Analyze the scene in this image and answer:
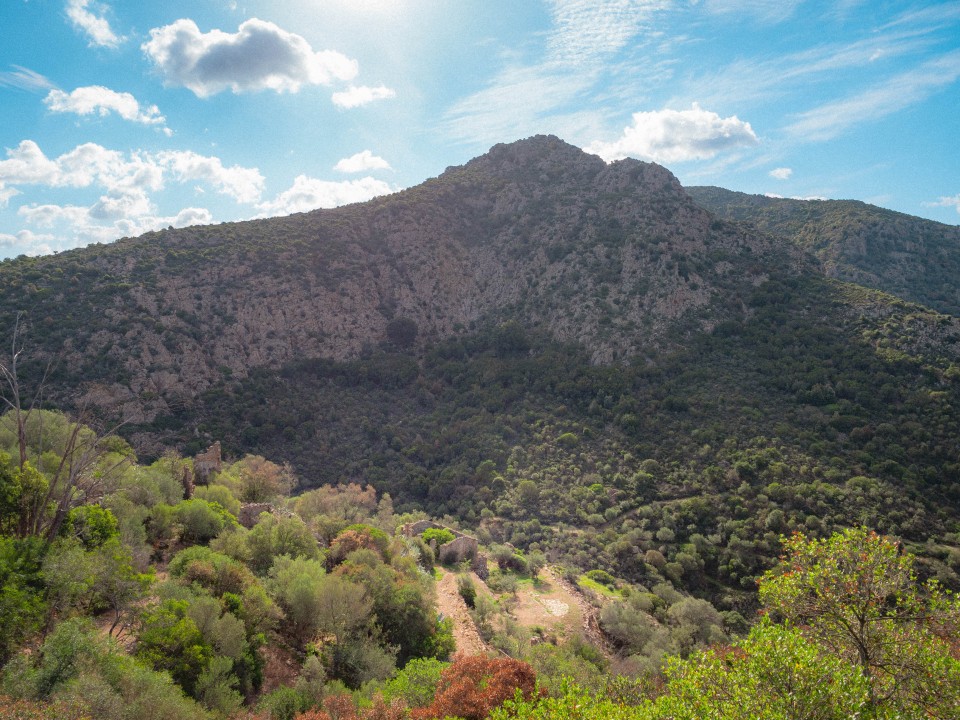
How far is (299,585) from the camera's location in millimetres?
13336

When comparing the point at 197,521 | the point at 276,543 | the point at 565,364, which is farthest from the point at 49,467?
the point at 565,364

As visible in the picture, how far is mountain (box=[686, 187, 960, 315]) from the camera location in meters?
50.3

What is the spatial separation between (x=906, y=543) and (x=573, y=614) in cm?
1528

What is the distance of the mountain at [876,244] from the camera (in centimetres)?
5034

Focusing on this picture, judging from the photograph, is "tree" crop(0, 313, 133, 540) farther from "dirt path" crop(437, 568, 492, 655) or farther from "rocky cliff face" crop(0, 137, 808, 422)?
"rocky cliff face" crop(0, 137, 808, 422)

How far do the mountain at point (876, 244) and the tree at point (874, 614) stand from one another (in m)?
50.2

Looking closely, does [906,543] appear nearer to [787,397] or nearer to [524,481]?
[787,397]

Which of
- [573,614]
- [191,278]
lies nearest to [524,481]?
[573,614]

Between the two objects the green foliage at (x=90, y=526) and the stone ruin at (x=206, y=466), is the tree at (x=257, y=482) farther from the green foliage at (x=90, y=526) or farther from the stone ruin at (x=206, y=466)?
the green foliage at (x=90, y=526)

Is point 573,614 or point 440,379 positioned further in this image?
point 440,379

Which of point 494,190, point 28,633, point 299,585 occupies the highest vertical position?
point 494,190

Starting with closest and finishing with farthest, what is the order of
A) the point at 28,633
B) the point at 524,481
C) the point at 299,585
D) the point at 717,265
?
the point at 28,633 → the point at 299,585 → the point at 524,481 → the point at 717,265

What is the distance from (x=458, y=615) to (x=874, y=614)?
44.1 ft

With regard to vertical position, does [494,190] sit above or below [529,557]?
above
